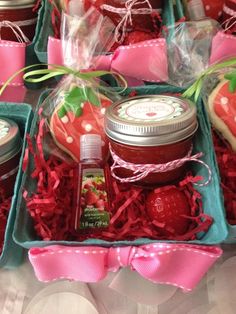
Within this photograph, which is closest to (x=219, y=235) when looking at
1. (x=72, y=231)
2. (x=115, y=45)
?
(x=72, y=231)

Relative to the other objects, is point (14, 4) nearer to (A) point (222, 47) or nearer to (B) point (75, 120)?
(B) point (75, 120)

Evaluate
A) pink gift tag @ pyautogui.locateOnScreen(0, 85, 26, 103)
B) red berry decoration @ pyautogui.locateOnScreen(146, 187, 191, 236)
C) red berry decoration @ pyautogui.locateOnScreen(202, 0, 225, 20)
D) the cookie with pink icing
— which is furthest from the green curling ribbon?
pink gift tag @ pyautogui.locateOnScreen(0, 85, 26, 103)

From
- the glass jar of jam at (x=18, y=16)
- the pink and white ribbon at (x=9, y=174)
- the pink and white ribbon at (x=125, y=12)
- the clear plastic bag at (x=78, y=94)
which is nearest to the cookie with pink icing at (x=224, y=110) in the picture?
the clear plastic bag at (x=78, y=94)

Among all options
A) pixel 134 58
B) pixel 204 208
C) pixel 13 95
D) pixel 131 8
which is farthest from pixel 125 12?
pixel 204 208

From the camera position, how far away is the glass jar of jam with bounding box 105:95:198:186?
28.9 inches

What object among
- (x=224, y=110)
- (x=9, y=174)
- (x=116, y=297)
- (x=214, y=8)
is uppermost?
(x=214, y=8)

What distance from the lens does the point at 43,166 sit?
830mm

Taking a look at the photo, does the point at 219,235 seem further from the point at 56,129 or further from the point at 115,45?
the point at 115,45

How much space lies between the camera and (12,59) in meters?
1.03

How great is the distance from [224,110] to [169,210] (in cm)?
27

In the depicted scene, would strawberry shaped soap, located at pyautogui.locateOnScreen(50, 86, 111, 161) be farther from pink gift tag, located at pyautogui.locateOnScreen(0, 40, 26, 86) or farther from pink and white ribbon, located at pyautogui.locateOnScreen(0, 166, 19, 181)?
pink gift tag, located at pyautogui.locateOnScreen(0, 40, 26, 86)

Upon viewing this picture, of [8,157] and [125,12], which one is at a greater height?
[125,12]

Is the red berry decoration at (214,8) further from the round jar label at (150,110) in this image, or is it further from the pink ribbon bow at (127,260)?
the pink ribbon bow at (127,260)

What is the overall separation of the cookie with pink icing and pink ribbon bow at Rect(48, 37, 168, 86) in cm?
17
